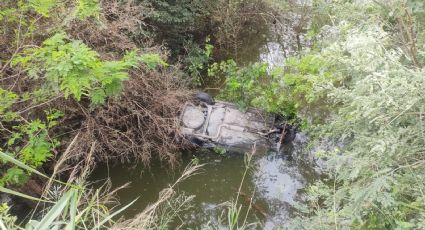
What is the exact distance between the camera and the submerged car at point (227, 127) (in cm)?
597

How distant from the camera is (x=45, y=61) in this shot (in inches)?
149

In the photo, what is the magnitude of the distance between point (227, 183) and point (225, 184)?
1.5 inches

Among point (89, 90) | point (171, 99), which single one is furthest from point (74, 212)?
point (171, 99)

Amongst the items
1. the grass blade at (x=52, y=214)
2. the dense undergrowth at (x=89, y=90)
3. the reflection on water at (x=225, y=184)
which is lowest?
the reflection on water at (x=225, y=184)

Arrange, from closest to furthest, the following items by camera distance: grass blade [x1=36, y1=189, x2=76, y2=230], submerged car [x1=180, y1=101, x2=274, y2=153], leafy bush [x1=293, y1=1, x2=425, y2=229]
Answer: grass blade [x1=36, y1=189, x2=76, y2=230] → leafy bush [x1=293, y1=1, x2=425, y2=229] → submerged car [x1=180, y1=101, x2=274, y2=153]

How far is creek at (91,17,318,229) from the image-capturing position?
5418 millimetres

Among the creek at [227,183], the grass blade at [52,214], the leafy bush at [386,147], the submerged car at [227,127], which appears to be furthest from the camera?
the submerged car at [227,127]


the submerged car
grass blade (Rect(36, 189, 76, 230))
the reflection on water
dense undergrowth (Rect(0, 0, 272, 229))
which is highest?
grass blade (Rect(36, 189, 76, 230))

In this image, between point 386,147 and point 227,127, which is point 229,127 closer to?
point 227,127

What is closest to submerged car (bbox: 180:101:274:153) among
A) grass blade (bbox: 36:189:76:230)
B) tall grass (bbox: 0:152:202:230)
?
tall grass (bbox: 0:152:202:230)

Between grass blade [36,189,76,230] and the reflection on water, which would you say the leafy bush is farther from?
grass blade [36,189,76,230]

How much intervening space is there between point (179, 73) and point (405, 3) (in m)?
3.94

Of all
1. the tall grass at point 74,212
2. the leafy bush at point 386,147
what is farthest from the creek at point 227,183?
the leafy bush at point 386,147

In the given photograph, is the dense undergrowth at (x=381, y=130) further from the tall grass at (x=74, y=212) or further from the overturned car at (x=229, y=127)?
the overturned car at (x=229, y=127)
